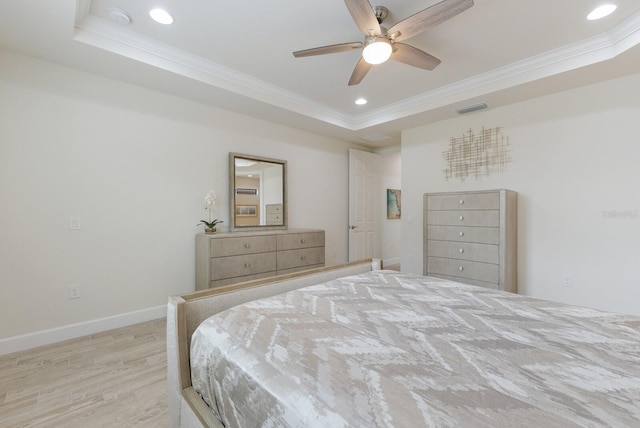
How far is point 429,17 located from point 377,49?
0.38 m

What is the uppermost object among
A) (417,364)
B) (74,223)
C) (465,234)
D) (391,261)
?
(74,223)

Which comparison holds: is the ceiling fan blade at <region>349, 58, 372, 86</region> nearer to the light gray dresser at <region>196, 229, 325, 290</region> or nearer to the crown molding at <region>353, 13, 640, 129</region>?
the crown molding at <region>353, 13, 640, 129</region>

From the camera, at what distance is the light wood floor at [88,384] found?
1.59m

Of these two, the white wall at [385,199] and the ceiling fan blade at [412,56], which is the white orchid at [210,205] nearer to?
the ceiling fan blade at [412,56]

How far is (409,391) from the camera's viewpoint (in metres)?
0.72

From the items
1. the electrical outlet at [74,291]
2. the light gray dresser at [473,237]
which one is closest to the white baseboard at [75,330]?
the electrical outlet at [74,291]

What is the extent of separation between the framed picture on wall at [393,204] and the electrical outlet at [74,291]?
5.02 m

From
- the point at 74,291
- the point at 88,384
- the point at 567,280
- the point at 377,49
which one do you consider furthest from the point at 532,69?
the point at 74,291

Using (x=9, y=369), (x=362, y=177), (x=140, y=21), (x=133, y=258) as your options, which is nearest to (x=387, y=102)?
(x=362, y=177)

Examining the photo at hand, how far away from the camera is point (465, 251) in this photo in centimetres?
328

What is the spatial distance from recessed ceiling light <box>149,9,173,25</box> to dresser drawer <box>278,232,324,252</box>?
2315 millimetres

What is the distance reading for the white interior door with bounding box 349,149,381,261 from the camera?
5.16 metres

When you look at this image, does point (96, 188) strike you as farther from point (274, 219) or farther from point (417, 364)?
point (417, 364)

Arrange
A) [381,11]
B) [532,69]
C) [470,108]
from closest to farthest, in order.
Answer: [381,11]
[532,69]
[470,108]
